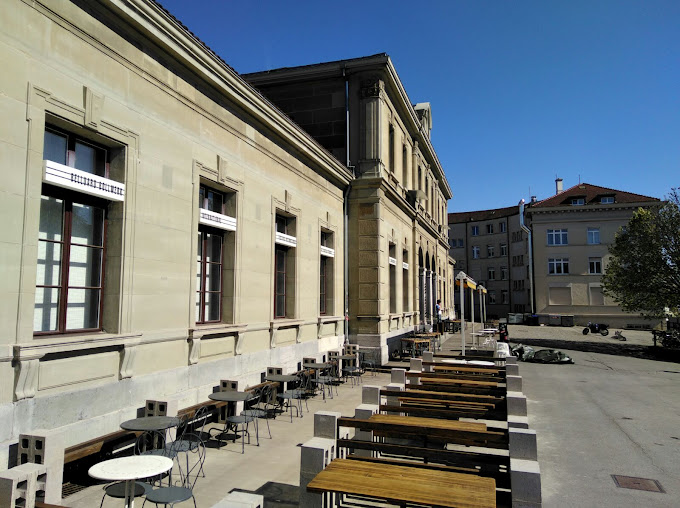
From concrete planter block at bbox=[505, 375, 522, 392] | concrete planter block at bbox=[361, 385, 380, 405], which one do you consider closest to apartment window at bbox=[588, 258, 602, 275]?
concrete planter block at bbox=[505, 375, 522, 392]

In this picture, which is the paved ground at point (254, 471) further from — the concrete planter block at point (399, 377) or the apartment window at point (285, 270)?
the apartment window at point (285, 270)

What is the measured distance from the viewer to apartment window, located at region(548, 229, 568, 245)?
173 feet

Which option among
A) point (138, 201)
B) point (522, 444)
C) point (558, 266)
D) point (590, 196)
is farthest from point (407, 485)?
point (590, 196)

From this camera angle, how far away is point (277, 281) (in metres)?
13.6

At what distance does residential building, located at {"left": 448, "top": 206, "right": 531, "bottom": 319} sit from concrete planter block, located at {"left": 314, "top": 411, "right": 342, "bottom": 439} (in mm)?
61175

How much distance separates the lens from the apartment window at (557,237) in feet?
173

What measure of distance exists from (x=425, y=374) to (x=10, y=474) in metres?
7.04

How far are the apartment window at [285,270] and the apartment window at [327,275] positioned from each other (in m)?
3.15

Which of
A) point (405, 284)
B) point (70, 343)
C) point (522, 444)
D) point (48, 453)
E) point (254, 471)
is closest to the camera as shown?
point (522, 444)

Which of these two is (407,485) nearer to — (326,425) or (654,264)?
(326,425)

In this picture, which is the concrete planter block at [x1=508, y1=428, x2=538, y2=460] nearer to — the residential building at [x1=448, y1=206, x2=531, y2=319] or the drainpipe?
the drainpipe

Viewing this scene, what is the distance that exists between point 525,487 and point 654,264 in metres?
31.1

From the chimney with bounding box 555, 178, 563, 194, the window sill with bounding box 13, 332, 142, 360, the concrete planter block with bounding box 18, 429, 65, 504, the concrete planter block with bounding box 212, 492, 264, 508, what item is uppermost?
the chimney with bounding box 555, 178, 563, 194

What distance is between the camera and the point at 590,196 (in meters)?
53.4
